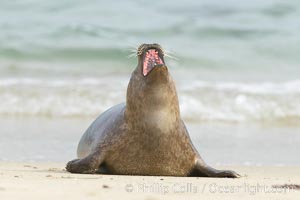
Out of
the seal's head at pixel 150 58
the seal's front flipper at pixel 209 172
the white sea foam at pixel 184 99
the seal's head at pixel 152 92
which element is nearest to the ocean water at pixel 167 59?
the white sea foam at pixel 184 99

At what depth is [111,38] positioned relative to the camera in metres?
15.7

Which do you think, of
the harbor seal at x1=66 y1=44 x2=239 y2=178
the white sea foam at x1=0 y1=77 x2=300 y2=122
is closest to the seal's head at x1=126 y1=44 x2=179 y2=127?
the harbor seal at x1=66 y1=44 x2=239 y2=178

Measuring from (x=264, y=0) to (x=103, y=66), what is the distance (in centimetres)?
511

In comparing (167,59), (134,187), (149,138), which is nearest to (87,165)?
(149,138)

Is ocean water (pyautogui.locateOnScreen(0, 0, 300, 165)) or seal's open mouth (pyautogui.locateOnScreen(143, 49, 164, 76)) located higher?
ocean water (pyautogui.locateOnScreen(0, 0, 300, 165))

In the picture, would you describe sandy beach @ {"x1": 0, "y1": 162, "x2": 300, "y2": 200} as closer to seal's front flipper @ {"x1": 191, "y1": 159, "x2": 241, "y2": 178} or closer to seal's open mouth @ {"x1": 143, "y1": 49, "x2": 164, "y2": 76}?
seal's front flipper @ {"x1": 191, "y1": 159, "x2": 241, "y2": 178}

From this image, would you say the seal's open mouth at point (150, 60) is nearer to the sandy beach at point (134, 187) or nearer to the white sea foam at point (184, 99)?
the sandy beach at point (134, 187)

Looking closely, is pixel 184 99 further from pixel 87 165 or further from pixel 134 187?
pixel 134 187

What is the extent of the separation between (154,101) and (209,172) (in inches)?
21.8

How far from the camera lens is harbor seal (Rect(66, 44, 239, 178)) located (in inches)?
215

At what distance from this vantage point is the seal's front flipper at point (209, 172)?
5508mm

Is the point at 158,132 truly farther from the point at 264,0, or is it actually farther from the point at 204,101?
the point at 264,0

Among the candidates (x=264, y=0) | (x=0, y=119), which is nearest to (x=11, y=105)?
(x=0, y=119)

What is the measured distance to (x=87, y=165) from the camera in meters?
5.51
